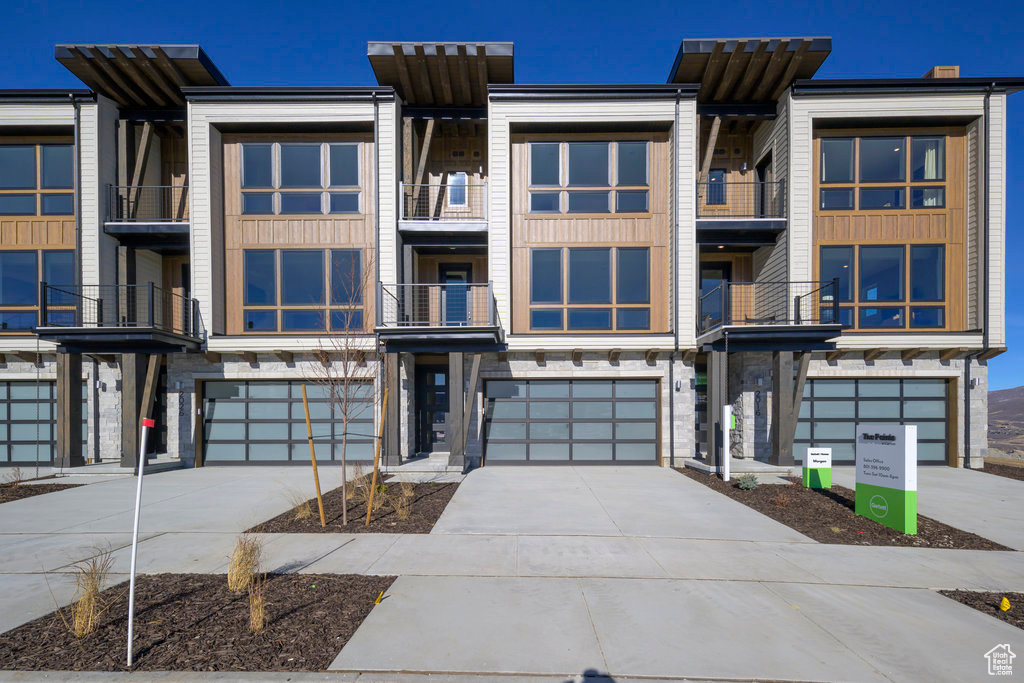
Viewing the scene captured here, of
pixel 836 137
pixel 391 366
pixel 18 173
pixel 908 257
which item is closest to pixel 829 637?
pixel 391 366

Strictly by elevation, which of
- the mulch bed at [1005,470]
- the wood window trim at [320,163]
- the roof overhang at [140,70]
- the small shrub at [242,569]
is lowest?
the mulch bed at [1005,470]

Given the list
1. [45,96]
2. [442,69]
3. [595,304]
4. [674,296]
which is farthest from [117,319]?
[674,296]

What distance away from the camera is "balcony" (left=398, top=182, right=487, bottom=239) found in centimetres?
1298

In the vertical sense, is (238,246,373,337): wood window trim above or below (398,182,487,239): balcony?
below

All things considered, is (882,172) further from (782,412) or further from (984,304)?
(782,412)

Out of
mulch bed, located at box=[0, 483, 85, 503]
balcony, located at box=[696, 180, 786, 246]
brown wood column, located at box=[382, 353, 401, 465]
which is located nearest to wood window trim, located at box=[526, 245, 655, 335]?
balcony, located at box=[696, 180, 786, 246]

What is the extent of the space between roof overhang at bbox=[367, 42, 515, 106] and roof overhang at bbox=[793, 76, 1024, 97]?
815 centimetres

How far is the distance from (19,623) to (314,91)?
12.6 m

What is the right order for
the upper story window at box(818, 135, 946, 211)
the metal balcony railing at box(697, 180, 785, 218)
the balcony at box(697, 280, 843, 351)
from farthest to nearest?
the metal balcony railing at box(697, 180, 785, 218)
the upper story window at box(818, 135, 946, 211)
the balcony at box(697, 280, 843, 351)

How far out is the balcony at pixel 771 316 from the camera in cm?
1126

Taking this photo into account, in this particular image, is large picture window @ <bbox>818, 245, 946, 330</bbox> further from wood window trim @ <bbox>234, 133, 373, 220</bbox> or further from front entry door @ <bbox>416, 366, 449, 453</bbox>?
wood window trim @ <bbox>234, 133, 373, 220</bbox>

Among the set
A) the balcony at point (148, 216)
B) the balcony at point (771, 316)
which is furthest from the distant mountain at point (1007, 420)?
the balcony at point (148, 216)

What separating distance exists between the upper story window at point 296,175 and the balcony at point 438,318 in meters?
2.98

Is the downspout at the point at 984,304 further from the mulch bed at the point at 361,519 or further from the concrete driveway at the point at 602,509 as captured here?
the mulch bed at the point at 361,519
